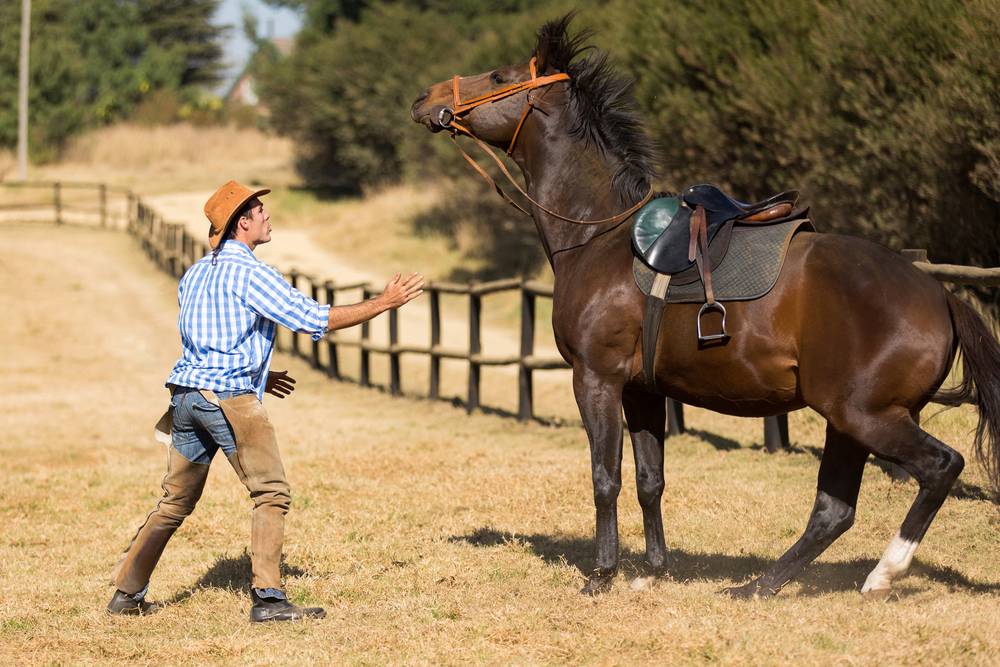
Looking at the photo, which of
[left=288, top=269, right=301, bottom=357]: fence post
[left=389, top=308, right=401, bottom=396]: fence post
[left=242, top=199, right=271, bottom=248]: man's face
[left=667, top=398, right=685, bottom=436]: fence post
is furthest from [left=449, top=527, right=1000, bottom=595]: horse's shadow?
[left=288, top=269, right=301, bottom=357]: fence post

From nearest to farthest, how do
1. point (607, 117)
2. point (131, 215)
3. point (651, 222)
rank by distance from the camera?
1. point (651, 222)
2. point (607, 117)
3. point (131, 215)

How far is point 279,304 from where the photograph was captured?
5324 millimetres

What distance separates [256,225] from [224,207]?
182 mm

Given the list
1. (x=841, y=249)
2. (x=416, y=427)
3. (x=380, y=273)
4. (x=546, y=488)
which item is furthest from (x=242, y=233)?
(x=380, y=273)

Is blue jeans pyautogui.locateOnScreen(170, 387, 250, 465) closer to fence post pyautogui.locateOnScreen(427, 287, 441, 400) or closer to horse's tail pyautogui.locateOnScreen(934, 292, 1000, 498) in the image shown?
horse's tail pyautogui.locateOnScreen(934, 292, 1000, 498)

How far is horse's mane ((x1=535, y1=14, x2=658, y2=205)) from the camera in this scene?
6078 millimetres

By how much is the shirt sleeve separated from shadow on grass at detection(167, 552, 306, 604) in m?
1.54

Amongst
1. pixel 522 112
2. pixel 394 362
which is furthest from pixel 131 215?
pixel 522 112

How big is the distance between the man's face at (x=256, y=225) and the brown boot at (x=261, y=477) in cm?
73

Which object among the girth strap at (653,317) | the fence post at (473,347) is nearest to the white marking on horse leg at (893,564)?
the girth strap at (653,317)

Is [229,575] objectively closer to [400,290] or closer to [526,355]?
[400,290]

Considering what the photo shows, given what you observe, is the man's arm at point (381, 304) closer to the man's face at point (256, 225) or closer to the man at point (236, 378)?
the man at point (236, 378)

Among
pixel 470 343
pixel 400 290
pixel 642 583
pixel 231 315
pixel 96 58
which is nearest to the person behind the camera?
pixel 231 315

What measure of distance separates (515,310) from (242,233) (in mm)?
15767
